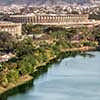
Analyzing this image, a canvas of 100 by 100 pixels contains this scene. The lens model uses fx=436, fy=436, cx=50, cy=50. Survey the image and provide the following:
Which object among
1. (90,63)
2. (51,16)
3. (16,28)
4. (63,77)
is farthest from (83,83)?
(51,16)

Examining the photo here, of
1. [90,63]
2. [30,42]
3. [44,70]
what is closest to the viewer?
[44,70]

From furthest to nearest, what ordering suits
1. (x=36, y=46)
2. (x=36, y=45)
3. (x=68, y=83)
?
1. (x=36, y=45)
2. (x=36, y=46)
3. (x=68, y=83)

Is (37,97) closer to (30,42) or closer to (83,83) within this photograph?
(83,83)

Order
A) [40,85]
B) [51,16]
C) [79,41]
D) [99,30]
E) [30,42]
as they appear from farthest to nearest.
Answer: [51,16] → [99,30] → [79,41] → [30,42] → [40,85]

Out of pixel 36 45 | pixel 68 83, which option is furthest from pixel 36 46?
pixel 68 83

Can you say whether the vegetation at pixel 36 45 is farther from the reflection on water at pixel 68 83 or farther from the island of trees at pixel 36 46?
the reflection on water at pixel 68 83

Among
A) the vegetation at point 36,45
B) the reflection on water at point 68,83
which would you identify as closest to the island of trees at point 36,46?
the vegetation at point 36,45

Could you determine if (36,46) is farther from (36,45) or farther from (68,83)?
(68,83)

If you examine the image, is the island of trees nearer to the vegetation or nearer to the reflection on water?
the vegetation
